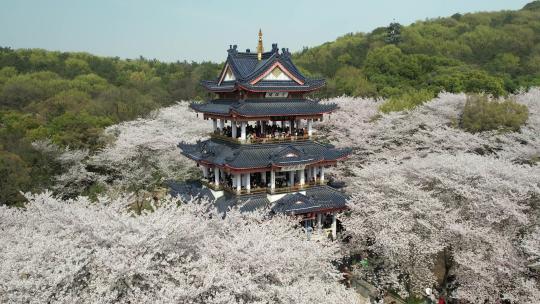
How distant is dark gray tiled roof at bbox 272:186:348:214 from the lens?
74.6 ft

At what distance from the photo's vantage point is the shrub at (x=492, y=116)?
31.6 meters

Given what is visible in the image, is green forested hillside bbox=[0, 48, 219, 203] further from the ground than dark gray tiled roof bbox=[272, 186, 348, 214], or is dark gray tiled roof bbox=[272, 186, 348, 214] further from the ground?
green forested hillside bbox=[0, 48, 219, 203]

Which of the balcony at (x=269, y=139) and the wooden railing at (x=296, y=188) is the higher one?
the balcony at (x=269, y=139)

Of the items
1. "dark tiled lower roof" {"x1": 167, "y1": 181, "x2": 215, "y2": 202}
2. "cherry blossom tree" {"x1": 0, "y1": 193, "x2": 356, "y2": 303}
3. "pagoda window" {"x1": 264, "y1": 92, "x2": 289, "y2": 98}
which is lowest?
"dark tiled lower roof" {"x1": 167, "y1": 181, "x2": 215, "y2": 202}

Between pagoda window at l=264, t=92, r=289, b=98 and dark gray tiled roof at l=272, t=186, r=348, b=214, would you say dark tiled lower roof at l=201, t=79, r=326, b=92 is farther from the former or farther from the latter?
dark gray tiled roof at l=272, t=186, r=348, b=214

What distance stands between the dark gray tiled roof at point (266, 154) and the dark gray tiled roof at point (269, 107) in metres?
2.04

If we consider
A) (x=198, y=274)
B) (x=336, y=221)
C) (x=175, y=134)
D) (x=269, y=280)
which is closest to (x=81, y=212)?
(x=198, y=274)

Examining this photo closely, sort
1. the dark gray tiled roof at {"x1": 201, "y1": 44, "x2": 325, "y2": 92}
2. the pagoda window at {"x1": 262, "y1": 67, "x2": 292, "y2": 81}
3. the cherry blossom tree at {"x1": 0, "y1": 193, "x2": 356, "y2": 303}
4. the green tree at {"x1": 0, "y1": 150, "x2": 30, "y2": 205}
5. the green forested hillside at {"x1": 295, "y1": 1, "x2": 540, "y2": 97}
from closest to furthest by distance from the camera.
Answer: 1. the cherry blossom tree at {"x1": 0, "y1": 193, "x2": 356, "y2": 303}
2. the dark gray tiled roof at {"x1": 201, "y1": 44, "x2": 325, "y2": 92}
3. the pagoda window at {"x1": 262, "y1": 67, "x2": 292, "y2": 81}
4. the green tree at {"x1": 0, "y1": 150, "x2": 30, "y2": 205}
5. the green forested hillside at {"x1": 295, "y1": 1, "x2": 540, "y2": 97}

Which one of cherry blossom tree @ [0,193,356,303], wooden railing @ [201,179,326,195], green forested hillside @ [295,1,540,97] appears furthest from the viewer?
green forested hillside @ [295,1,540,97]

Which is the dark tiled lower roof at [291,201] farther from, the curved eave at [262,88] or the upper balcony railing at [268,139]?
the curved eave at [262,88]

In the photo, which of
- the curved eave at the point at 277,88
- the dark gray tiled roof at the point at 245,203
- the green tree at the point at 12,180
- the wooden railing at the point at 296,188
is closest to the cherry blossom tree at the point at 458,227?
the wooden railing at the point at 296,188

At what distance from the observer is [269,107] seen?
24.2 m

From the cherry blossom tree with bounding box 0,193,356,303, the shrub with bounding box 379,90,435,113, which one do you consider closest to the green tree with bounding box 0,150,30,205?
the cherry blossom tree with bounding box 0,193,356,303

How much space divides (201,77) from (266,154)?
78329 mm
